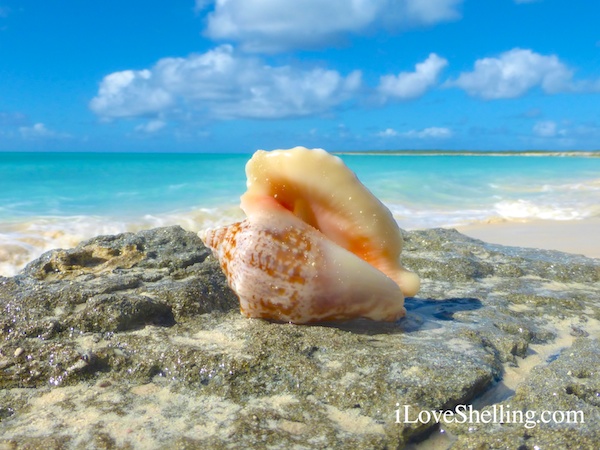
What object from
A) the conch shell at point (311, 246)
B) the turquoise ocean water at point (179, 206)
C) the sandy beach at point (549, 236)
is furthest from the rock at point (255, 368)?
the turquoise ocean water at point (179, 206)

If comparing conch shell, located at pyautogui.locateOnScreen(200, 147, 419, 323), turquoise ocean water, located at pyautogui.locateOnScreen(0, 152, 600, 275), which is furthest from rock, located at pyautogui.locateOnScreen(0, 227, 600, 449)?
turquoise ocean water, located at pyautogui.locateOnScreen(0, 152, 600, 275)

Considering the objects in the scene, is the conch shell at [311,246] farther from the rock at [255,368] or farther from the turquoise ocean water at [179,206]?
the turquoise ocean water at [179,206]

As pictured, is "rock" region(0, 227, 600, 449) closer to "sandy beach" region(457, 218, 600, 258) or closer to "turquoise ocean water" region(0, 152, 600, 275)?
"sandy beach" region(457, 218, 600, 258)

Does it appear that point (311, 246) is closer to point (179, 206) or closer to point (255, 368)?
point (255, 368)

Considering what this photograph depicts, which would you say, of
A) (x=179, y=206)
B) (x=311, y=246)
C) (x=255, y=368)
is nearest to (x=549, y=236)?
(x=311, y=246)

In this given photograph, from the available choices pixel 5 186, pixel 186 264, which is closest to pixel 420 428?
pixel 186 264

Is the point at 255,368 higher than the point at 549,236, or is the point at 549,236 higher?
the point at 255,368

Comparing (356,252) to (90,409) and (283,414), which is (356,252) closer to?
(283,414)

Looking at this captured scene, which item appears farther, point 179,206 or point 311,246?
point 179,206

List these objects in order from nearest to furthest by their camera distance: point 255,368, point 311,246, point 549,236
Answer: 1. point 255,368
2. point 311,246
3. point 549,236

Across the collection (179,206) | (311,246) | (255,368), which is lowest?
(179,206)
